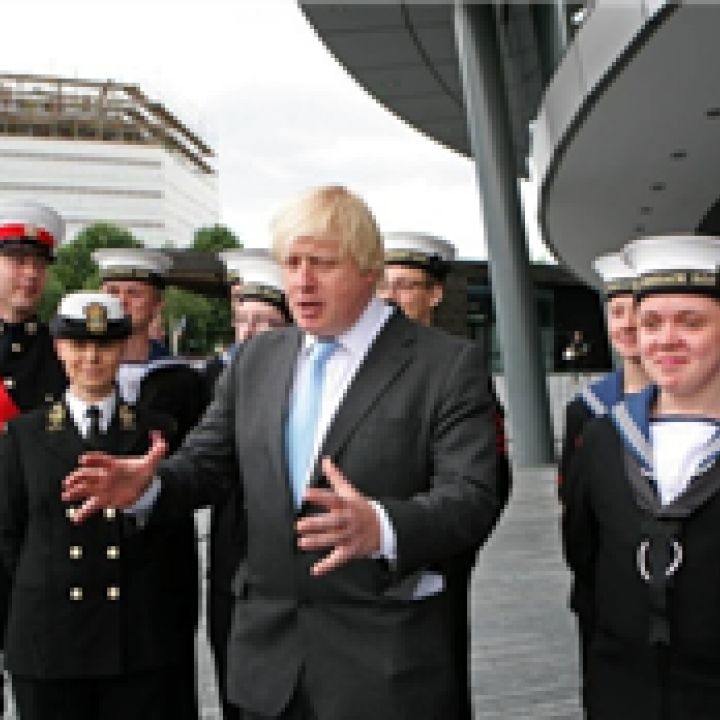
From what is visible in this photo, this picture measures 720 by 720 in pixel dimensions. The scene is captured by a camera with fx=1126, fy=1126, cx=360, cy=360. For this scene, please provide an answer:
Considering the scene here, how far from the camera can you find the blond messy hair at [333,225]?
2637 millimetres

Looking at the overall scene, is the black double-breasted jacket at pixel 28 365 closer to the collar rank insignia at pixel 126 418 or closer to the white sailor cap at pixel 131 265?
the white sailor cap at pixel 131 265

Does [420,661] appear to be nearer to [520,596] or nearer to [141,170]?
[520,596]

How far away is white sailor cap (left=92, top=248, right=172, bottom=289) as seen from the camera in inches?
193

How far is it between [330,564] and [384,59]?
22159 millimetres

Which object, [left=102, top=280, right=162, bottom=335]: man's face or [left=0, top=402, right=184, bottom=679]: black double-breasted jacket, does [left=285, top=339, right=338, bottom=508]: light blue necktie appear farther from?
[left=102, top=280, right=162, bottom=335]: man's face

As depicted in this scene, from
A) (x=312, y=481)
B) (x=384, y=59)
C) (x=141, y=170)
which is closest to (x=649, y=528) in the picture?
(x=312, y=481)

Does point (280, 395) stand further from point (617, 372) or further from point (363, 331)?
point (617, 372)

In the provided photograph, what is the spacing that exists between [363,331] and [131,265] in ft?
7.75

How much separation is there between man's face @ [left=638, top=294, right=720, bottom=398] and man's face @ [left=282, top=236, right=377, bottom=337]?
81 centimetres

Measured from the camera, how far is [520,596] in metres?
7.86

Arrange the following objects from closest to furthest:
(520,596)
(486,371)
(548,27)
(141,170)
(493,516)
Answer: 1. (493,516)
2. (486,371)
3. (520,596)
4. (548,27)
5. (141,170)

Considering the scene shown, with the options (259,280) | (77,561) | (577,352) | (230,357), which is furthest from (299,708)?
(577,352)

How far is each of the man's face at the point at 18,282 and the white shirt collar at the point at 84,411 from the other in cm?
89

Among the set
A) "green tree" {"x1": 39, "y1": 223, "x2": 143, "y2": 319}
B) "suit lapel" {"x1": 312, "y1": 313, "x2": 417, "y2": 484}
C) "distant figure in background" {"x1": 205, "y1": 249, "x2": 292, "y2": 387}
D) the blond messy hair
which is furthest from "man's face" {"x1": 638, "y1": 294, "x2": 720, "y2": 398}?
"green tree" {"x1": 39, "y1": 223, "x2": 143, "y2": 319}
